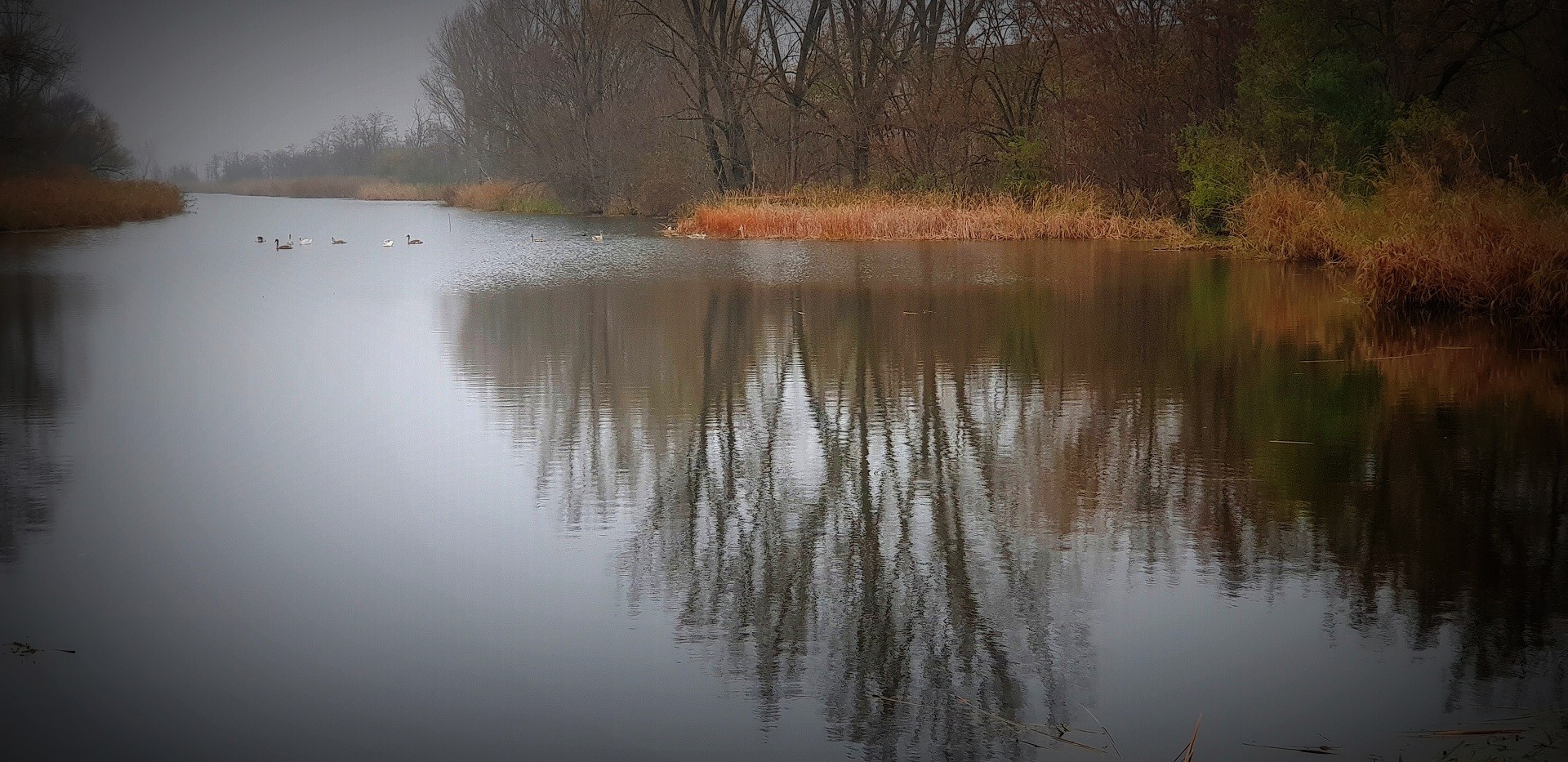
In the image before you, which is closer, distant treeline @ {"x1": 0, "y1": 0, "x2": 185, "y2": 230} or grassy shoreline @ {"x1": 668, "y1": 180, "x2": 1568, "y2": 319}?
grassy shoreline @ {"x1": 668, "y1": 180, "x2": 1568, "y2": 319}

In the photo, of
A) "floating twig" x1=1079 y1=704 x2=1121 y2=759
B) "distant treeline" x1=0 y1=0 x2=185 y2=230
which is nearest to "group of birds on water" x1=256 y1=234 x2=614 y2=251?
"distant treeline" x1=0 y1=0 x2=185 y2=230

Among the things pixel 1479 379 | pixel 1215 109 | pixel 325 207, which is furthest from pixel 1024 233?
pixel 325 207

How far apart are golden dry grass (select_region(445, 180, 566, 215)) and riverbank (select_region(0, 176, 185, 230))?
13.1 m

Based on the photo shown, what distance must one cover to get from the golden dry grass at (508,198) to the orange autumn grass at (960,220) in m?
22.8

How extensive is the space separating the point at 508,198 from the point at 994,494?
50579 millimetres

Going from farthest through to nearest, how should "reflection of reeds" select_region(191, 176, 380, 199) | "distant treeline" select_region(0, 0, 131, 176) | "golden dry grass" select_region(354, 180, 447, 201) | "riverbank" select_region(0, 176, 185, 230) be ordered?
"reflection of reeds" select_region(191, 176, 380, 199) < "golden dry grass" select_region(354, 180, 447, 201) < "distant treeline" select_region(0, 0, 131, 176) < "riverbank" select_region(0, 176, 185, 230)

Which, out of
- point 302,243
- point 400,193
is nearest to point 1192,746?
point 302,243

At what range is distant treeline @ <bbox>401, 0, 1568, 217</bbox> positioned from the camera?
74.5 feet

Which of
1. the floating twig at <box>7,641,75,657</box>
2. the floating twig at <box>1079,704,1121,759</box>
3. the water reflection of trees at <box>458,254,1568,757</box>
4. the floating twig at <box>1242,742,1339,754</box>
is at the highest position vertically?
the water reflection of trees at <box>458,254,1568,757</box>

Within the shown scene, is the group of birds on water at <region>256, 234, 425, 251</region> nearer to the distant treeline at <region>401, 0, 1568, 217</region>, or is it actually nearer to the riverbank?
the riverbank

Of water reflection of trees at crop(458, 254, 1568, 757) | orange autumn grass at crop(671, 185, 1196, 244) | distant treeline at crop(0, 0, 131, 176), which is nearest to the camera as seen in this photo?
water reflection of trees at crop(458, 254, 1568, 757)

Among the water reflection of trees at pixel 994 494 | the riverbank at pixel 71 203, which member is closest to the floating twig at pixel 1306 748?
the water reflection of trees at pixel 994 494

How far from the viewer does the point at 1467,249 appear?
12977mm

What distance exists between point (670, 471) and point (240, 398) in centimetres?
403
